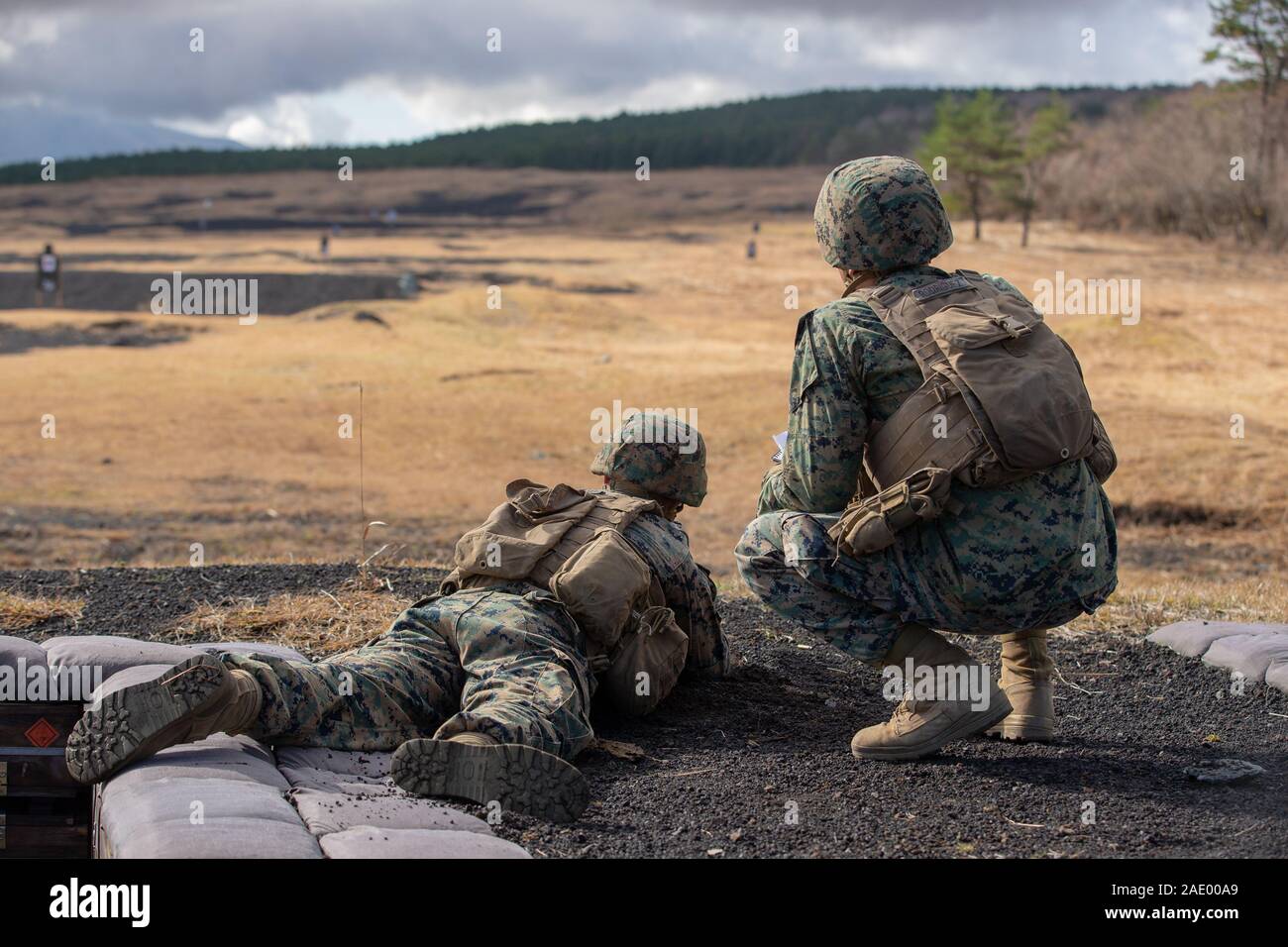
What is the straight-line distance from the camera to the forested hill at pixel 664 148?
84.8 meters

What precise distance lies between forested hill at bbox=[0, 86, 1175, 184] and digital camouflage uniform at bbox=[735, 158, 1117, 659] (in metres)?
71.6

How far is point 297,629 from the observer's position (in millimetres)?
5117

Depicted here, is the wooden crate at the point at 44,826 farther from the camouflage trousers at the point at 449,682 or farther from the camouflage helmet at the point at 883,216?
the camouflage helmet at the point at 883,216

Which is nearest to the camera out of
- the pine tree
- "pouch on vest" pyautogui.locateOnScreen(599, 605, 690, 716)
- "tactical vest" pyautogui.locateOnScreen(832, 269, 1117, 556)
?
"tactical vest" pyautogui.locateOnScreen(832, 269, 1117, 556)

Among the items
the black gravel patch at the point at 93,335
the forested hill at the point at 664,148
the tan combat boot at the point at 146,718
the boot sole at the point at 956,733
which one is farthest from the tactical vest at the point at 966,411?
the forested hill at the point at 664,148

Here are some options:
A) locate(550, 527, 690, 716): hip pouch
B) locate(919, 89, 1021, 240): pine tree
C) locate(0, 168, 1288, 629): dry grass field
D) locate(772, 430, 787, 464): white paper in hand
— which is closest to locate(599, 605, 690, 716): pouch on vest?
locate(550, 527, 690, 716): hip pouch

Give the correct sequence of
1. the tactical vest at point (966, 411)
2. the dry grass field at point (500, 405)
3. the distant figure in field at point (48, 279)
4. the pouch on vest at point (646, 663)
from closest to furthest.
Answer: the tactical vest at point (966, 411) < the pouch on vest at point (646, 663) < the dry grass field at point (500, 405) < the distant figure in field at point (48, 279)

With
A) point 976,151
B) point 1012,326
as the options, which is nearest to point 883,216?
point 1012,326

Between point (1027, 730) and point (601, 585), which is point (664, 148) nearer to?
point (601, 585)

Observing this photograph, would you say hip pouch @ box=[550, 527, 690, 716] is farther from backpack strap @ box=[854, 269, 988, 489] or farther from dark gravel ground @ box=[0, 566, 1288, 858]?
backpack strap @ box=[854, 269, 988, 489]

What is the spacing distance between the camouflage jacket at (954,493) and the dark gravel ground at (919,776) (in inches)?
20.0

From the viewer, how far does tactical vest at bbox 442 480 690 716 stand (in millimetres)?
4023

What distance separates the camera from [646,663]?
4121 millimetres
